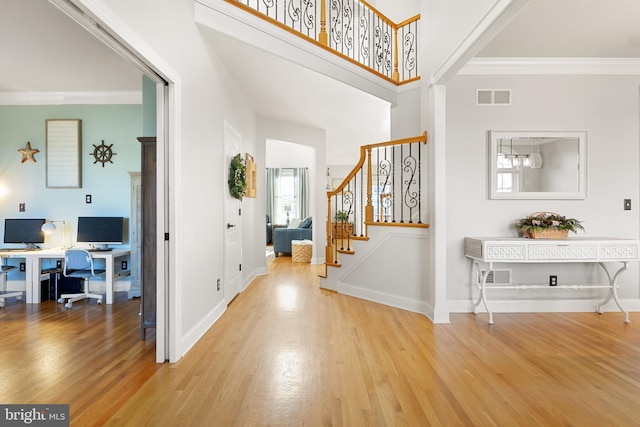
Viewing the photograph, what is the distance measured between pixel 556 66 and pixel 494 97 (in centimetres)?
81

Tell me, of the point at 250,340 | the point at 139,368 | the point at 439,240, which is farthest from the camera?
the point at 439,240

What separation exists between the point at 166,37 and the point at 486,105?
3520mm

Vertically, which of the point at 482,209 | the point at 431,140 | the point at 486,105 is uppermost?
the point at 486,105

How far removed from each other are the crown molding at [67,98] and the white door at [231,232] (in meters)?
1.76

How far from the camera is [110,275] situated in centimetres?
431

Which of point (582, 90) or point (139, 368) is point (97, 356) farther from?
point (582, 90)

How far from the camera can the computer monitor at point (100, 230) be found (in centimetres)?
462

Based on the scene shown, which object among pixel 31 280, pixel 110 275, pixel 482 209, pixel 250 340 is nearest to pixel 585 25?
pixel 482 209

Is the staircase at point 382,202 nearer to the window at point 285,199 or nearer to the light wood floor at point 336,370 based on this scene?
the light wood floor at point 336,370

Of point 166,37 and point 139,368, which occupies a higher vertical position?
point 166,37

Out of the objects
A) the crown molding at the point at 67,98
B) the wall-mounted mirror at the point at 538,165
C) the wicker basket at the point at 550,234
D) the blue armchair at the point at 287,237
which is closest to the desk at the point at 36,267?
the crown molding at the point at 67,98

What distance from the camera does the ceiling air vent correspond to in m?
4.00

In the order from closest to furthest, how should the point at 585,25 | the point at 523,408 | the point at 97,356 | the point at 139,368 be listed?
the point at 523,408 < the point at 139,368 < the point at 97,356 < the point at 585,25

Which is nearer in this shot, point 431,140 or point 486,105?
point 431,140
